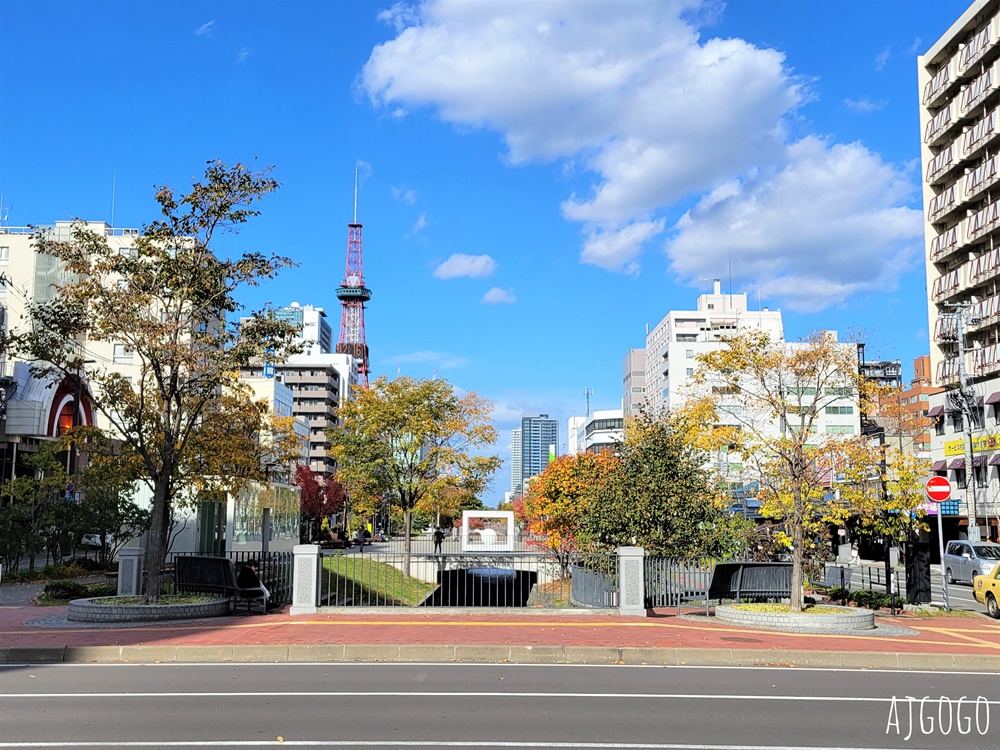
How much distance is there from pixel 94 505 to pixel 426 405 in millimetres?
14129

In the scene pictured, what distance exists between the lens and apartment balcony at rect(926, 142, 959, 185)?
5450 cm

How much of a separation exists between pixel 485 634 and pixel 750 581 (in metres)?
7.46

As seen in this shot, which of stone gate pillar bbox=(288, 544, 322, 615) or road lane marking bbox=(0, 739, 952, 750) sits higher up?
stone gate pillar bbox=(288, 544, 322, 615)

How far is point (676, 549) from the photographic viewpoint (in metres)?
22.1

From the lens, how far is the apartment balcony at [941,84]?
54.2 meters

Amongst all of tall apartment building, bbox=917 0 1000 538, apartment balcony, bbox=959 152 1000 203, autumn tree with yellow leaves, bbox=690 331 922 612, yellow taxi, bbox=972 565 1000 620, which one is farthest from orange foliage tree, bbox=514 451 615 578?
apartment balcony, bbox=959 152 1000 203

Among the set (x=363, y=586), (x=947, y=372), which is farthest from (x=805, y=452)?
(x=947, y=372)

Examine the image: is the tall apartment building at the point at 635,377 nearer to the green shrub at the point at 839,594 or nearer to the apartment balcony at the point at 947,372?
the apartment balcony at the point at 947,372

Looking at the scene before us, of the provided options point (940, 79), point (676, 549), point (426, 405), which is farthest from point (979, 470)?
point (676, 549)

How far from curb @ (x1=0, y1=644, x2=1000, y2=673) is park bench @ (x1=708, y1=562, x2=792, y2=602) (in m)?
5.90

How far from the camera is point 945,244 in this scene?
183 feet

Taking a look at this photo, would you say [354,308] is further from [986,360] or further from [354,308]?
[986,360]

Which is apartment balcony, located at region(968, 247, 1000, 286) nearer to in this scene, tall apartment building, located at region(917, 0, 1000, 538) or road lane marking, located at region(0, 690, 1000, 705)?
tall apartment building, located at region(917, 0, 1000, 538)

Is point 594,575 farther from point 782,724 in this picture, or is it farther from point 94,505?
point 94,505
